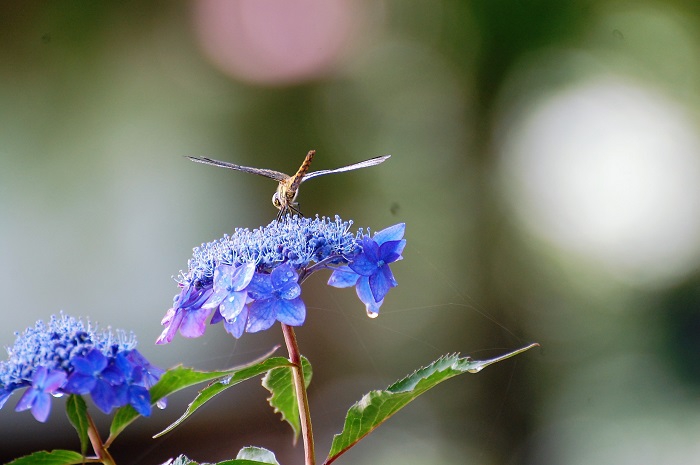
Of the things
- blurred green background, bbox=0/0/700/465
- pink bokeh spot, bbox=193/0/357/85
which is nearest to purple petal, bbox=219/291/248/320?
blurred green background, bbox=0/0/700/465

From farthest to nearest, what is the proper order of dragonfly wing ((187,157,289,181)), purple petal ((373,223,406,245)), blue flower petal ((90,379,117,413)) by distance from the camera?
1. dragonfly wing ((187,157,289,181))
2. purple petal ((373,223,406,245))
3. blue flower petal ((90,379,117,413))

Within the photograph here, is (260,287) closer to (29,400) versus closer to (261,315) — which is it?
(261,315)

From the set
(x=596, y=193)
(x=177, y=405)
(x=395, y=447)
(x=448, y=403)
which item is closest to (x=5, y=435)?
(x=177, y=405)

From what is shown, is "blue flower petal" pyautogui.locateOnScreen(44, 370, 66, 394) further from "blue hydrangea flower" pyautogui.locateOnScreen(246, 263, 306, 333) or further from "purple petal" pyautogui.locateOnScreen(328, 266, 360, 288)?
"purple petal" pyautogui.locateOnScreen(328, 266, 360, 288)

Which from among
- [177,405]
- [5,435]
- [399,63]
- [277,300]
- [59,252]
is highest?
[59,252]

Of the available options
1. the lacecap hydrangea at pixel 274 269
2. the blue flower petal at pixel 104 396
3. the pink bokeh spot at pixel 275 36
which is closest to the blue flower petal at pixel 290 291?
the lacecap hydrangea at pixel 274 269

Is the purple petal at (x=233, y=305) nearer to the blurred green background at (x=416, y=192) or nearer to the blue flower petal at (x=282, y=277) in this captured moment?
the blue flower petal at (x=282, y=277)

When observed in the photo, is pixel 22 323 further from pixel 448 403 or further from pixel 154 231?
pixel 448 403
